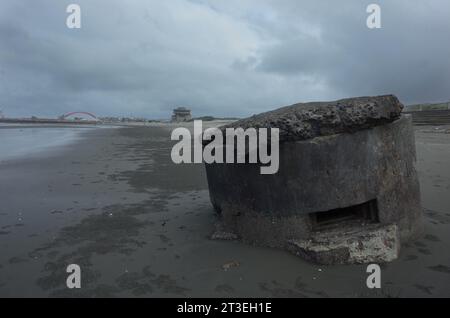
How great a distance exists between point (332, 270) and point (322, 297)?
0.50 meters

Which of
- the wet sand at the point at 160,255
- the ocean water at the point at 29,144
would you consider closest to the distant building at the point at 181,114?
the ocean water at the point at 29,144

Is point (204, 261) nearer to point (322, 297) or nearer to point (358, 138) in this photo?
point (322, 297)

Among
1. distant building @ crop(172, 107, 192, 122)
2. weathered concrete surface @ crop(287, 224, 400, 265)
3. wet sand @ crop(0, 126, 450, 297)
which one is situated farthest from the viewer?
distant building @ crop(172, 107, 192, 122)

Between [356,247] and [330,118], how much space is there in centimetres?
127

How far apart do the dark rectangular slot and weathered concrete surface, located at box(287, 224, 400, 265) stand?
0.24 m

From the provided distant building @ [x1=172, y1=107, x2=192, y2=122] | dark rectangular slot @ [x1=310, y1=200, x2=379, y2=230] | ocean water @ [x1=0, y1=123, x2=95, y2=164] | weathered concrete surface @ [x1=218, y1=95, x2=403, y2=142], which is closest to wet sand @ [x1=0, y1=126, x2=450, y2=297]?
dark rectangular slot @ [x1=310, y1=200, x2=379, y2=230]

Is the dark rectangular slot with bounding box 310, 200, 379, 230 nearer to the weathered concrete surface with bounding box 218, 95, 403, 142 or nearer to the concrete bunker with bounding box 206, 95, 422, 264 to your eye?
the concrete bunker with bounding box 206, 95, 422, 264

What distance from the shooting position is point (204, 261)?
3.84 m

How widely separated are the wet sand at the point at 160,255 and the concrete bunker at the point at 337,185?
0.20 m

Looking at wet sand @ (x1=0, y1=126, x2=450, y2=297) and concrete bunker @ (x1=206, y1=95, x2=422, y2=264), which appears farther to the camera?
concrete bunker @ (x1=206, y1=95, x2=422, y2=264)

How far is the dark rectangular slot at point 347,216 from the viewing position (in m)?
4.02

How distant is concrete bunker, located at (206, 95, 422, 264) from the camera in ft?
12.3

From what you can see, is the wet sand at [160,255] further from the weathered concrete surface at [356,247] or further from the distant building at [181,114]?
the distant building at [181,114]

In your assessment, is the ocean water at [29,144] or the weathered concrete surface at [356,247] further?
the ocean water at [29,144]
